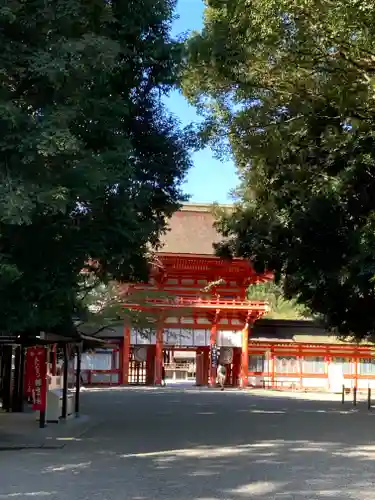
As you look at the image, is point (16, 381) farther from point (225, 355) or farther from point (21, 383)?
point (225, 355)

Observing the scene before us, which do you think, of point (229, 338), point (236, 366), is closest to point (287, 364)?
point (236, 366)

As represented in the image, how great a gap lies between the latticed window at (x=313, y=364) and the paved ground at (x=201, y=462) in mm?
20867

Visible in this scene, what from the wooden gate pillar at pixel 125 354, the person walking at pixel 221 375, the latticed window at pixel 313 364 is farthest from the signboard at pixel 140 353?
the latticed window at pixel 313 364

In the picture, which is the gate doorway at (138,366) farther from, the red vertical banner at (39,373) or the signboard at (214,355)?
the red vertical banner at (39,373)

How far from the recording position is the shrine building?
1390 inches

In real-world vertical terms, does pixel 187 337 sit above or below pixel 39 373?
above

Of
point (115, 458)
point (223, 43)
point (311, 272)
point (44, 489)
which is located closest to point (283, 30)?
point (223, 43)

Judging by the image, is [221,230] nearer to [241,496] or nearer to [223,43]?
[223,43]

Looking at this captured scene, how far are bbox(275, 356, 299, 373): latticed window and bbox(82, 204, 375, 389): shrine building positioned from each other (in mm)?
58

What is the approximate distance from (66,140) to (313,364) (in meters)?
32.4

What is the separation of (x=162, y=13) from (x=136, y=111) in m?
1.95

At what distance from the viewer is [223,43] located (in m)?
13.5

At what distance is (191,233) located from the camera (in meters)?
38.3

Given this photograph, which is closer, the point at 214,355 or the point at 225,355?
the point at 214,355
